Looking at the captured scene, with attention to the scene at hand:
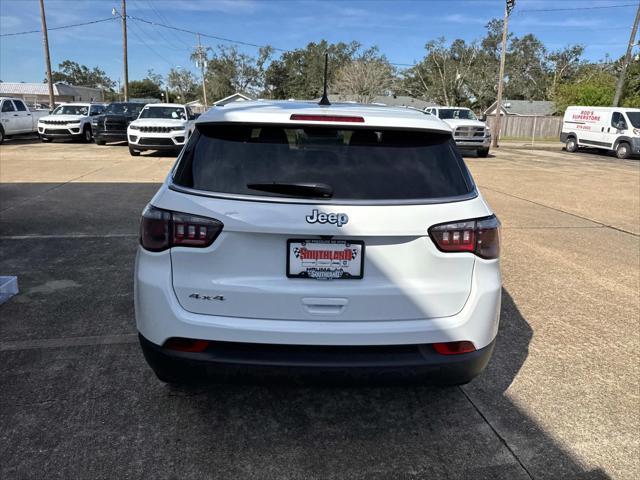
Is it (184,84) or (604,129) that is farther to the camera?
(184,84)

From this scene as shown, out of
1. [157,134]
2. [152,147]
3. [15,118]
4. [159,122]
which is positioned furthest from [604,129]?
[15,118]

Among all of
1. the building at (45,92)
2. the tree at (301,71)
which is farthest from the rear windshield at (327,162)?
the tree at (301,71)

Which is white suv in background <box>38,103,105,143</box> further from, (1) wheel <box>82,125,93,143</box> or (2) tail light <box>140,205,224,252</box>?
(2) tail light <box>140,205,224,252</box>

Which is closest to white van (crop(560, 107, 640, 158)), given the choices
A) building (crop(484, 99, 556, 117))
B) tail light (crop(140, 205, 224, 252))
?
tail light (crop(140, 205, 224, 252))

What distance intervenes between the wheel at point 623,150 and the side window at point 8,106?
27.8 m

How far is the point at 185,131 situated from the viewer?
1755 centimetres

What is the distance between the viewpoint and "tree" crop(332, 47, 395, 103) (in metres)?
68.6

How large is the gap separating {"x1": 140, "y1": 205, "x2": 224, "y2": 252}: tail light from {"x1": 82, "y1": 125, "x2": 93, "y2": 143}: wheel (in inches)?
919

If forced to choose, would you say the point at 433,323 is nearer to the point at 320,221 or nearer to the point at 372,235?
the point at 372,235

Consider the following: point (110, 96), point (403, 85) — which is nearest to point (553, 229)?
point (403, 85)

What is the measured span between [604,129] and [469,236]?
26.5m

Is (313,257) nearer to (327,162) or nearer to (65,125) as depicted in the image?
(327,162)

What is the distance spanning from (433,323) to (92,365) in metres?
2.32

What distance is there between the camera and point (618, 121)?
24000mm
